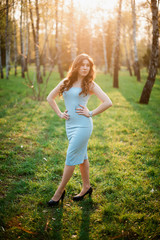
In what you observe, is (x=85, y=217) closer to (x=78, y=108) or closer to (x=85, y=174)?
(x=85, y=174)

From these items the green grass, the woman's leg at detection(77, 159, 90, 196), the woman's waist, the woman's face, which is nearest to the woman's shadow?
the green grass

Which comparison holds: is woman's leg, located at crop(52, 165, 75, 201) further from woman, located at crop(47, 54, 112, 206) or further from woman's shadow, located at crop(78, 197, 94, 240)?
woman's shadow, located at crop(78, 197, 94, 240)

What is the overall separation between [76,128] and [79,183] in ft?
4.86

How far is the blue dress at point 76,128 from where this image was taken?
2475 mm

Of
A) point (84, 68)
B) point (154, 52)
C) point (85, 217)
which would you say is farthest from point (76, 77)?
point (154, 52)

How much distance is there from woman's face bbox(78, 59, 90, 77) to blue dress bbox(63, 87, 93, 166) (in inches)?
10.9

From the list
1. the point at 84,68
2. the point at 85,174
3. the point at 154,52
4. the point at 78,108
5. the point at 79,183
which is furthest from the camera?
the point at 154,52

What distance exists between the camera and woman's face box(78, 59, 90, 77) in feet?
8.56

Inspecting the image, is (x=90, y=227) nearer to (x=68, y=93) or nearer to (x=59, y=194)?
(x=59, y=194)

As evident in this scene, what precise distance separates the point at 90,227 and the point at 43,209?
816 millimetres

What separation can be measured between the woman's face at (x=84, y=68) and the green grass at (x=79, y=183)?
218cm

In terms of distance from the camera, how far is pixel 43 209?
2709mm

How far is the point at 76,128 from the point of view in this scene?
2.51m

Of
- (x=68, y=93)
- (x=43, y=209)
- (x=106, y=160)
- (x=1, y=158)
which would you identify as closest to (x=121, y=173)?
(x=106, y=160)
